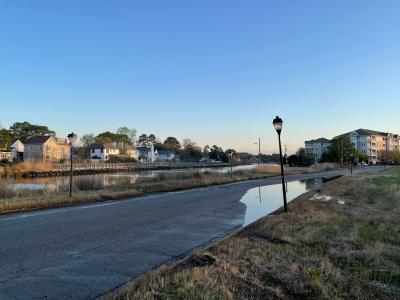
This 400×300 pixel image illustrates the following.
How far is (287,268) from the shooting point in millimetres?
6598

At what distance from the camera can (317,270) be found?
21.1 ft

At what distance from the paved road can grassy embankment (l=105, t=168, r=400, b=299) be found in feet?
2.80

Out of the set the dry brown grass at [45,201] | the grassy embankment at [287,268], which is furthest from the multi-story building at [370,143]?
the grassy embankment at [287,268]

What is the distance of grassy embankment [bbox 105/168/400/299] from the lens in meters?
5.41

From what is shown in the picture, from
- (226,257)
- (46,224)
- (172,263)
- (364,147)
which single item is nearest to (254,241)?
(226,257)

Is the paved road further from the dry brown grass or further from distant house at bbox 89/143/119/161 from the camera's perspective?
distant house at bbox 89/143/119/161

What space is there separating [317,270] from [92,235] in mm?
6112

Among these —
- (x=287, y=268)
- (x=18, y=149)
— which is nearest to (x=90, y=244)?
(x=287, y=268)

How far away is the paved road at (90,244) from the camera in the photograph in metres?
6.10

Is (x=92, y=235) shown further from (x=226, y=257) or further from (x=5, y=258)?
(x=226, y=257)

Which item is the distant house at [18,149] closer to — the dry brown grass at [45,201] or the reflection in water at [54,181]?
the reflection in water at [54,181]

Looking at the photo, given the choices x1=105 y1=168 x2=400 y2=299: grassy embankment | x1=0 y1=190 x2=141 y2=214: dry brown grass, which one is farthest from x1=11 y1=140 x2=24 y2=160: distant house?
x1=105 y1=168 x2=400 y2=299: grassy embankment

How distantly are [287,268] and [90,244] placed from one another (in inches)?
187

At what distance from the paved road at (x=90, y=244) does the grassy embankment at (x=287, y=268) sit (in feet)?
2.80
